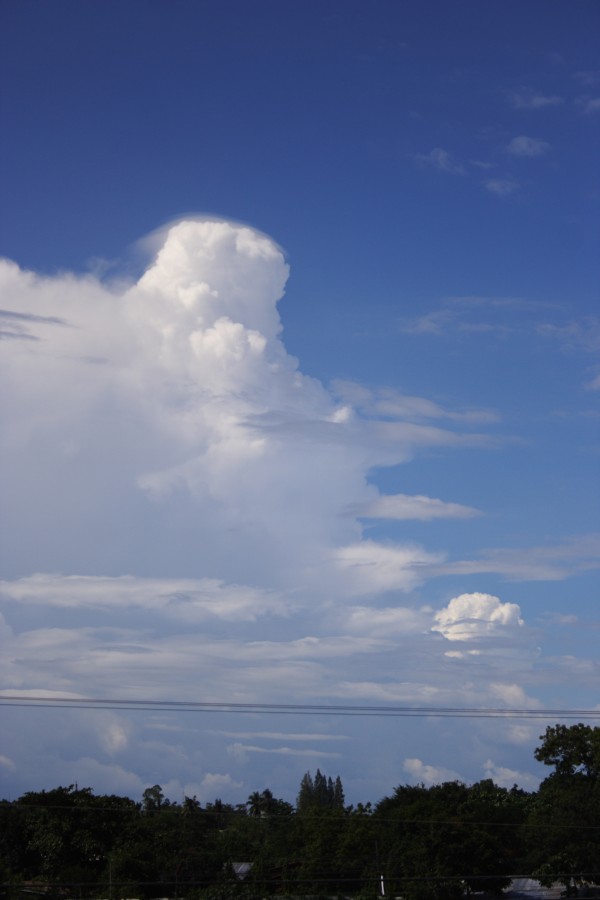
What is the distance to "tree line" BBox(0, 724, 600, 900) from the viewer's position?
254 ft

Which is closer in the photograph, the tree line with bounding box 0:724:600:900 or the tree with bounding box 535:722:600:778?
the tree line with bounding box 0:724:600:900

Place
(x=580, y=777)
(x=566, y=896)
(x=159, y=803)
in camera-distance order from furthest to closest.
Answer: (x=159, y=803) < (x=580, y=777) < (x=566, y=896)

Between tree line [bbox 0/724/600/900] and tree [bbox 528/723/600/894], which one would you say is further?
tree [bbox 528/723/600/894]

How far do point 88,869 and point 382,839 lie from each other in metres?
25.0

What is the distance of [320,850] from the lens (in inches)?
3588

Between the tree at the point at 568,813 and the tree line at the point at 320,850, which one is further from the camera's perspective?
the tree at the point at 568,813

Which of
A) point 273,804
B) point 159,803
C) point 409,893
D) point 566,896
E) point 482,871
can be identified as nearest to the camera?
point 409,893

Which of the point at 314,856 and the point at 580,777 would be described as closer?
the point at 314,856

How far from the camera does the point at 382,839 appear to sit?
8500 cm

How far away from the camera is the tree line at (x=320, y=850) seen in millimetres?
77312

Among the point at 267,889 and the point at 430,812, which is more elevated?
the point at 430,812

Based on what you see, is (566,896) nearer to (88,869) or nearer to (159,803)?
(88,869)

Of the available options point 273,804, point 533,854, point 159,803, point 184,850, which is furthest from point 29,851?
point 273,804

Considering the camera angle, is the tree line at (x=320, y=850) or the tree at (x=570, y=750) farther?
the tree at (x=570, y=750)
